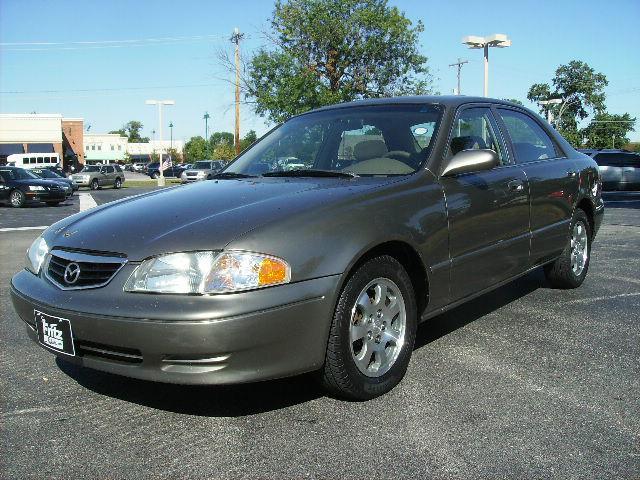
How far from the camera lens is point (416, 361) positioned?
3.74 m

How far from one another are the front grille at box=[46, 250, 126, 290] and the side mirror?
1924 mm

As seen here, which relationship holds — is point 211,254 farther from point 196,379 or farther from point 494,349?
point 494,349

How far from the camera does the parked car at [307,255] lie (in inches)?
104

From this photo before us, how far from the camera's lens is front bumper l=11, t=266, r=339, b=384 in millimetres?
2568

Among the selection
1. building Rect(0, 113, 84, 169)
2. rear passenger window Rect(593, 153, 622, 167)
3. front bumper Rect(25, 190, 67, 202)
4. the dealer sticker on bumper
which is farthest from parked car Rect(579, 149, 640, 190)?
building Rect(0, 113, 84, 169)

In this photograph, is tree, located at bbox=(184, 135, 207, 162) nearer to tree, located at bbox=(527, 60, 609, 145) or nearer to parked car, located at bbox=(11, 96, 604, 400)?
tree, located at bbox=(527, 60, 609, 145)

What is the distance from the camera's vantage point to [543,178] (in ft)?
15.4

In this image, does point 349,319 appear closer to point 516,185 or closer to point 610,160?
point 516,185

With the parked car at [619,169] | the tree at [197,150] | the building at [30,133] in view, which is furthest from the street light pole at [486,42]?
the tree at [197,150]

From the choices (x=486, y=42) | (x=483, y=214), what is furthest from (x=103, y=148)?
(x=483, y=214)

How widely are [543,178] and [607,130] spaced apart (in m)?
82.5

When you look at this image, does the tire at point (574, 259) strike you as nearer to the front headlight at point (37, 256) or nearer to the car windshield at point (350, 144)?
the car windshield at point (350, 144)

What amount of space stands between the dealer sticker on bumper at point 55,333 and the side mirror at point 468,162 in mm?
2188

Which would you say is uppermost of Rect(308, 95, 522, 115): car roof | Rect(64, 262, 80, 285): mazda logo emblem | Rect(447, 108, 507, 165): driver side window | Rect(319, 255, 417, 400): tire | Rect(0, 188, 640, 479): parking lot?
Rect(308, 95, 522, 115): car roof
